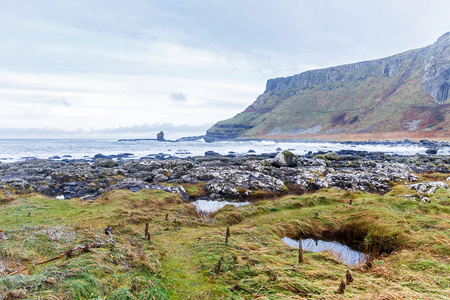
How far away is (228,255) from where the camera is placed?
579 cm

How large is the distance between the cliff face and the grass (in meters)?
103

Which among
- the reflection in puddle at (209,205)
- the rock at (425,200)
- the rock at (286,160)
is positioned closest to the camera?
the rock at (425,200)

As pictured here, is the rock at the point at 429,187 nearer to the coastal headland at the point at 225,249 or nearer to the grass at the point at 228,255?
the coastal headland at the point at 225,249

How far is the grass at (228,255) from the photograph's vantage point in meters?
3.95

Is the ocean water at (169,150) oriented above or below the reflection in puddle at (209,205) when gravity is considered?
above

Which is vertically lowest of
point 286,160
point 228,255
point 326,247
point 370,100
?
point 326,247

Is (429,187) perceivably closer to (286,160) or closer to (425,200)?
(425,200)

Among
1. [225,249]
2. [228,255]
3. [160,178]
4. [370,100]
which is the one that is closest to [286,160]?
[160,178]

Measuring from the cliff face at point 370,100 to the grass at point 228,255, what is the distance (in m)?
103

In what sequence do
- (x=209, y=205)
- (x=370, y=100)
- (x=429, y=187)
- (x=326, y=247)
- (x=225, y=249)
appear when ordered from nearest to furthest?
(x=225, y=249) < (x=326, y=247) < (x=429, y=187) < (x=209, y=205) < (x=370, y=100)

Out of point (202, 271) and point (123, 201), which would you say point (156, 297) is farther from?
point (123, 201)

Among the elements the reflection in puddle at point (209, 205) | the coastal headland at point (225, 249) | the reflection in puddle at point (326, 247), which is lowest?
the reflection in puddle at point (209, 205)

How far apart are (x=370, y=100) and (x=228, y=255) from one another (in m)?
163

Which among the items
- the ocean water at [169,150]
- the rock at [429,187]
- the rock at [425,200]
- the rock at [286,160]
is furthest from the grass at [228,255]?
the ocean water at [169,150]
